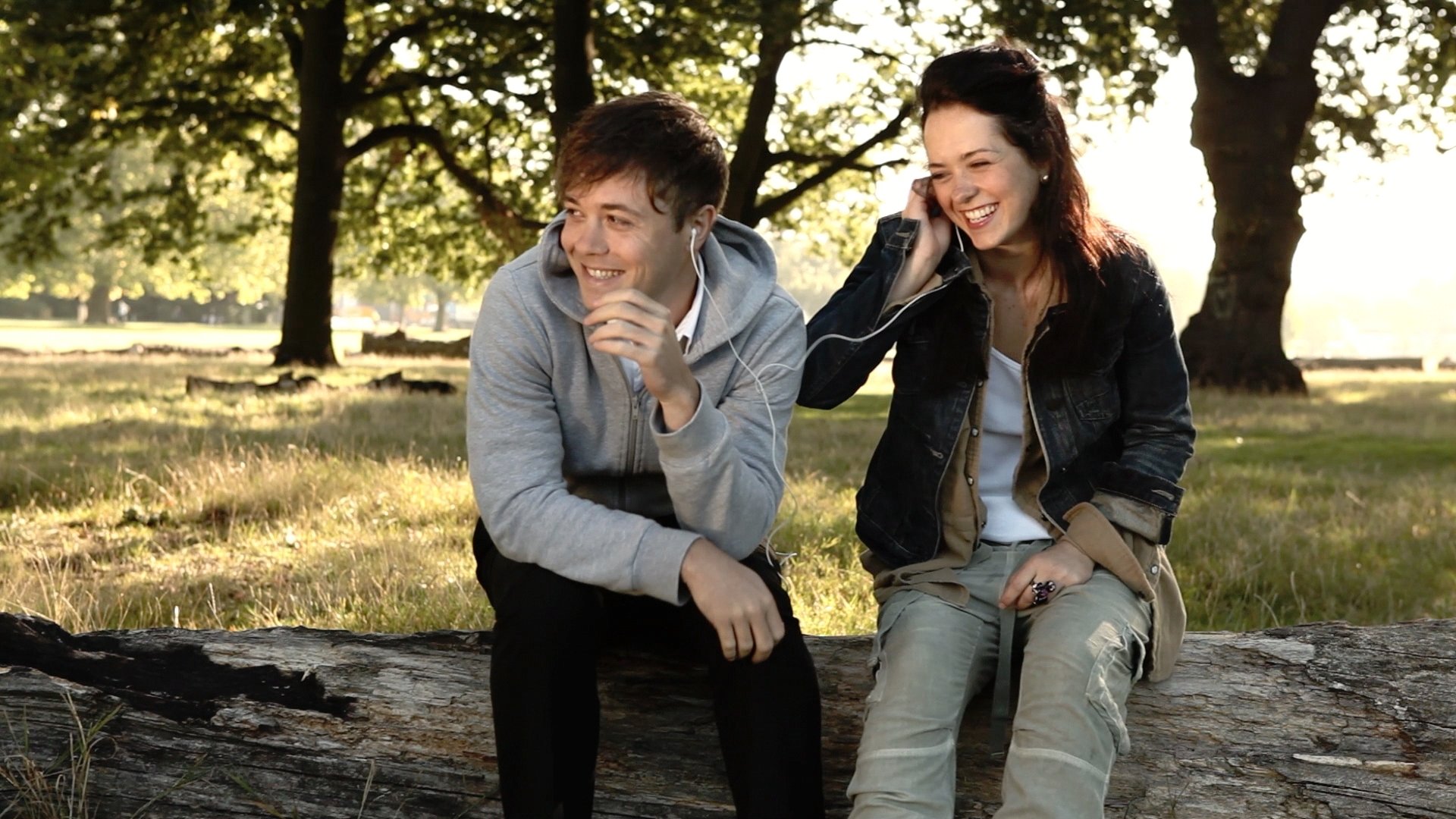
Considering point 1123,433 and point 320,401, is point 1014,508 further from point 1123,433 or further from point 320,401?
point 320,401

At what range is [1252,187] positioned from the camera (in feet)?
56.1

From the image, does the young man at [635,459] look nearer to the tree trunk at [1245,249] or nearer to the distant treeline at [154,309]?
the tree trunk at [1245,249]

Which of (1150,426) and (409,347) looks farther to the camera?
(409,347)

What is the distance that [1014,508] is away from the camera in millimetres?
3277

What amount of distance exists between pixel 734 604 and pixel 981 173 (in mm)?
1187

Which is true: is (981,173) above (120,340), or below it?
above

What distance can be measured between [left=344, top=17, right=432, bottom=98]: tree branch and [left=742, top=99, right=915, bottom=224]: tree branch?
218 inches

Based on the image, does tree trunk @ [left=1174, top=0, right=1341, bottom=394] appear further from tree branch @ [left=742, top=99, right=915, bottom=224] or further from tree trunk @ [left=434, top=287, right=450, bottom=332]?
tree trunk @ [left=434, top=287, right=450, bottom=332]

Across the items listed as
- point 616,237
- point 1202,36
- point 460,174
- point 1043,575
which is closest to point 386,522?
Answer: point 616,237

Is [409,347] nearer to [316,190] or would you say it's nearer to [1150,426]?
[316,190]

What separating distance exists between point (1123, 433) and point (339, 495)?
4677mm

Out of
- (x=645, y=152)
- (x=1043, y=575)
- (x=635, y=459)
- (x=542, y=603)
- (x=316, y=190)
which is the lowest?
(x=542, y=603)

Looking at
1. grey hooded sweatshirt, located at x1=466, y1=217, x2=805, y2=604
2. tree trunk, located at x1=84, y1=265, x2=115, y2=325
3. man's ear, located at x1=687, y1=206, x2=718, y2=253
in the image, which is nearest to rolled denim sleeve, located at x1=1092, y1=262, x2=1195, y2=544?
grey hooded sweatshirt, located at x1=466, y1=217, x2=805, y2=604

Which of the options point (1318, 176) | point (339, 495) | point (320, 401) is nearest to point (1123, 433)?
point (339, 495)
